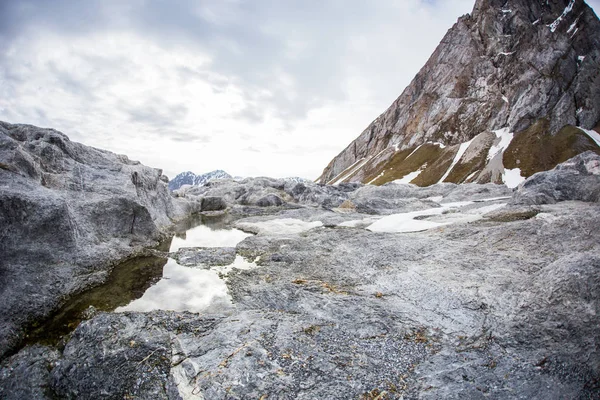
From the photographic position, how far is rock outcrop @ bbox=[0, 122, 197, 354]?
12.7m

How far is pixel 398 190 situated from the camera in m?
58.8

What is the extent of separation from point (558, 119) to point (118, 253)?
14735cm

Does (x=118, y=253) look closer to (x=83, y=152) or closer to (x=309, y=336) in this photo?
(x=83, y=152)

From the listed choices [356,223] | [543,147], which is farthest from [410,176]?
[356,223]

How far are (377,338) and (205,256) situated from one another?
581 inches

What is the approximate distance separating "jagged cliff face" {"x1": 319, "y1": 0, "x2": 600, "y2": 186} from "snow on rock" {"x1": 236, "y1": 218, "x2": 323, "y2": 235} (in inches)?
3518

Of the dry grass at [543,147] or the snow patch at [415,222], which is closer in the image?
the snow patch at [415,222]

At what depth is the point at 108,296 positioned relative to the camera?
14672mm

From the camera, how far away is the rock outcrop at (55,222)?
12.7 meters

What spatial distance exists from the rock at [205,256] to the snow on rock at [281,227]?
26.3 ft

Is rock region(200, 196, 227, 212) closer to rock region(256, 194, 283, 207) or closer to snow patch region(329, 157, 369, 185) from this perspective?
rock region(256, 194, 283, 207)

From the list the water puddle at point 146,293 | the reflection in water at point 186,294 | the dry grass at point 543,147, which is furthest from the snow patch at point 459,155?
the reflection in water at point 186,294

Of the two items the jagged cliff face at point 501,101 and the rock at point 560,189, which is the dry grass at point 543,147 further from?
the rock at point 560,189

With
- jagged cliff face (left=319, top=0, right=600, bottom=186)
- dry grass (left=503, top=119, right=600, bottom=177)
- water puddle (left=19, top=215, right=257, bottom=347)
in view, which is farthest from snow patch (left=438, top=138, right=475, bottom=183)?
water puddle (left=19, top=215, right=257, bottom=347)
